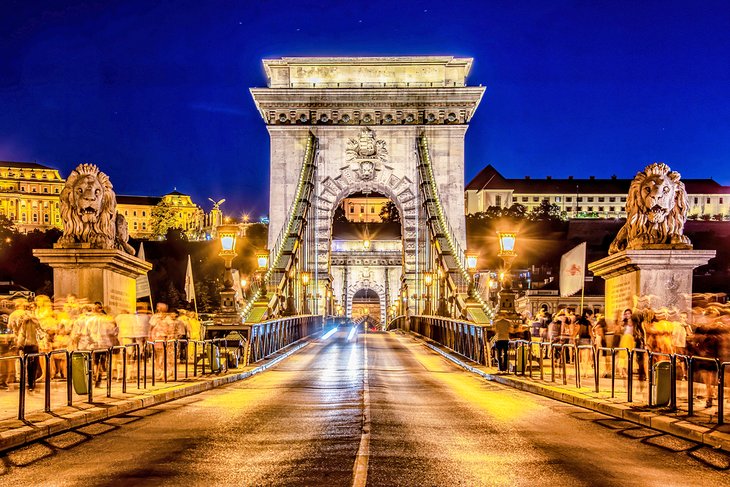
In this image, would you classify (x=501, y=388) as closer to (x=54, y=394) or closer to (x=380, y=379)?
(x=380, y=379)

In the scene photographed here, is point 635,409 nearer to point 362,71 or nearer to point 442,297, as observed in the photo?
point 442,297

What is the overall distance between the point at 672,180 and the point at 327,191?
40.4 meters

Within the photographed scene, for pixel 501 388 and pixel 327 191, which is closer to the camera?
pixel 501 388

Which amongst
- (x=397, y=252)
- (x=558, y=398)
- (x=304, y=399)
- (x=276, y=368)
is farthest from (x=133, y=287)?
(x=397, y=252)

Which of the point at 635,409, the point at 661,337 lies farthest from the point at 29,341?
the point at 661,337

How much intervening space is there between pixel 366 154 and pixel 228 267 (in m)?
35.7

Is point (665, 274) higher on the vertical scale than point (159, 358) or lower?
higher

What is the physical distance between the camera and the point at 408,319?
5638 centimetres

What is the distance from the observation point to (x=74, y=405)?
12.6 metres

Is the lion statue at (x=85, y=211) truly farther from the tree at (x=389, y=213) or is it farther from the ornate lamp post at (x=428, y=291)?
the tree at (x=389, y=213)

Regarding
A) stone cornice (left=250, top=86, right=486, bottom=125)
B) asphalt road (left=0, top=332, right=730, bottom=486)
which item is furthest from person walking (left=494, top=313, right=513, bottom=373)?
stone cornice (left=250, top=86, right=486, bottom=125)

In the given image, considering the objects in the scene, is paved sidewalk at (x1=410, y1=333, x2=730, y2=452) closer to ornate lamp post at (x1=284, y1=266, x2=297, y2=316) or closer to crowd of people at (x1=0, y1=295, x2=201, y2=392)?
crowd of people at (x1=0, y1=295, x2=201, y2=392)

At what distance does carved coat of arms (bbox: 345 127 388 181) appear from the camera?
189 ft

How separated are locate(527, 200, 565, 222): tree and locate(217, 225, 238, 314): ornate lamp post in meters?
130
